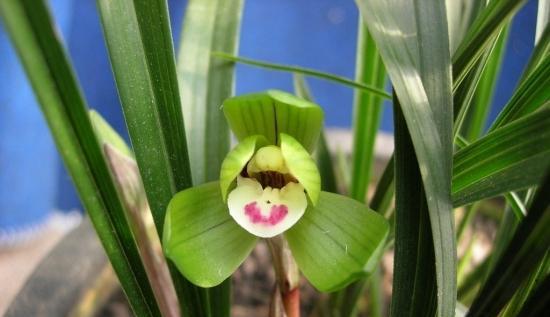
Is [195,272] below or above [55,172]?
above

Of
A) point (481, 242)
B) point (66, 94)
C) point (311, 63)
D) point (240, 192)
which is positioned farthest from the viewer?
point (311, 63)

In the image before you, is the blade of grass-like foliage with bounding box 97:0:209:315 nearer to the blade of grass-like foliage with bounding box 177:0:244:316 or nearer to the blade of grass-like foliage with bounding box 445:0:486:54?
the blade of grass-like foliage with bounding box 177:0:244:316

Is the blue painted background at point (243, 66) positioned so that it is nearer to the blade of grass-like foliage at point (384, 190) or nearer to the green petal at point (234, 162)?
the blade of grass-like foliage at point (384, 190)

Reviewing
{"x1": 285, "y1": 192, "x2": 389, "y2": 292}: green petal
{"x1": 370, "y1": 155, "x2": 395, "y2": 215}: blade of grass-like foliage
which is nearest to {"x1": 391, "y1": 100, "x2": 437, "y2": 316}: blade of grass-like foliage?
{"x1": 285, "y1": 192, "x2": 389, "y2": 292}: green petal

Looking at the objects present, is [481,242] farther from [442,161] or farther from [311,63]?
[442,161]

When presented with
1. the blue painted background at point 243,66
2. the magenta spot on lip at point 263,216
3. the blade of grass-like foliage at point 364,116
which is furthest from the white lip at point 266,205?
the blue painted background at point 243,66

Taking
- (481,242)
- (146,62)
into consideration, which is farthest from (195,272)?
(481,242)
